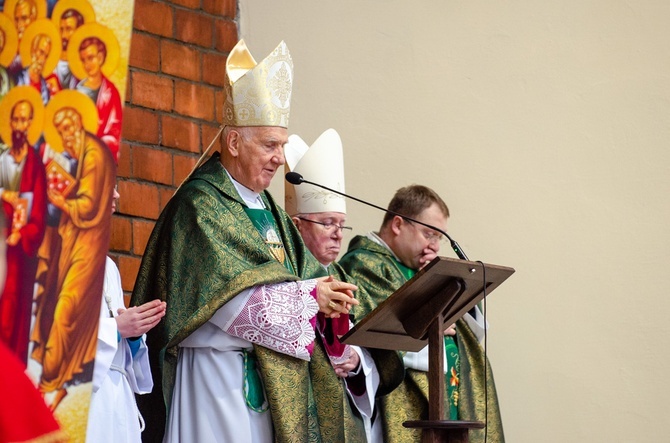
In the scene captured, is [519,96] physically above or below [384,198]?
above

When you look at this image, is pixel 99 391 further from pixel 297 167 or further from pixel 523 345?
pixel 523 345

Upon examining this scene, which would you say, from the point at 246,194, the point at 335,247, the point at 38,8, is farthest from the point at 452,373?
the point at 38,8

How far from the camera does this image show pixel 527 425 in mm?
6324

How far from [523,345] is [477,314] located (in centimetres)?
66

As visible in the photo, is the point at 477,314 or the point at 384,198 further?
the point at 384,198

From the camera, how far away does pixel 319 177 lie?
5.27m

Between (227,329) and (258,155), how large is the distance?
73 cm

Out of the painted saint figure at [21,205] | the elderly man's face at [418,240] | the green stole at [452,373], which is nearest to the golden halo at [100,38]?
the painted saint figure at [21,205]

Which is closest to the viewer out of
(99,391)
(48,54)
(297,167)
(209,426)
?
(48,54)

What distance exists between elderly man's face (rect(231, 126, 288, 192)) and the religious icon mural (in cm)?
203

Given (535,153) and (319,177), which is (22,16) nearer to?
(319,177)

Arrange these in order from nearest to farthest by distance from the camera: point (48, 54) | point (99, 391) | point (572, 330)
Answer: point (48, 54) < point (99, 391) < point (572, 330)

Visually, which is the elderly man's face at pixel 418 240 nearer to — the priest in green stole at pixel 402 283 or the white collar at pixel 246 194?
the priest in green stole at pixel 402 283

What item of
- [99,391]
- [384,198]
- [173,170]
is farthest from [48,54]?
[384,198]
